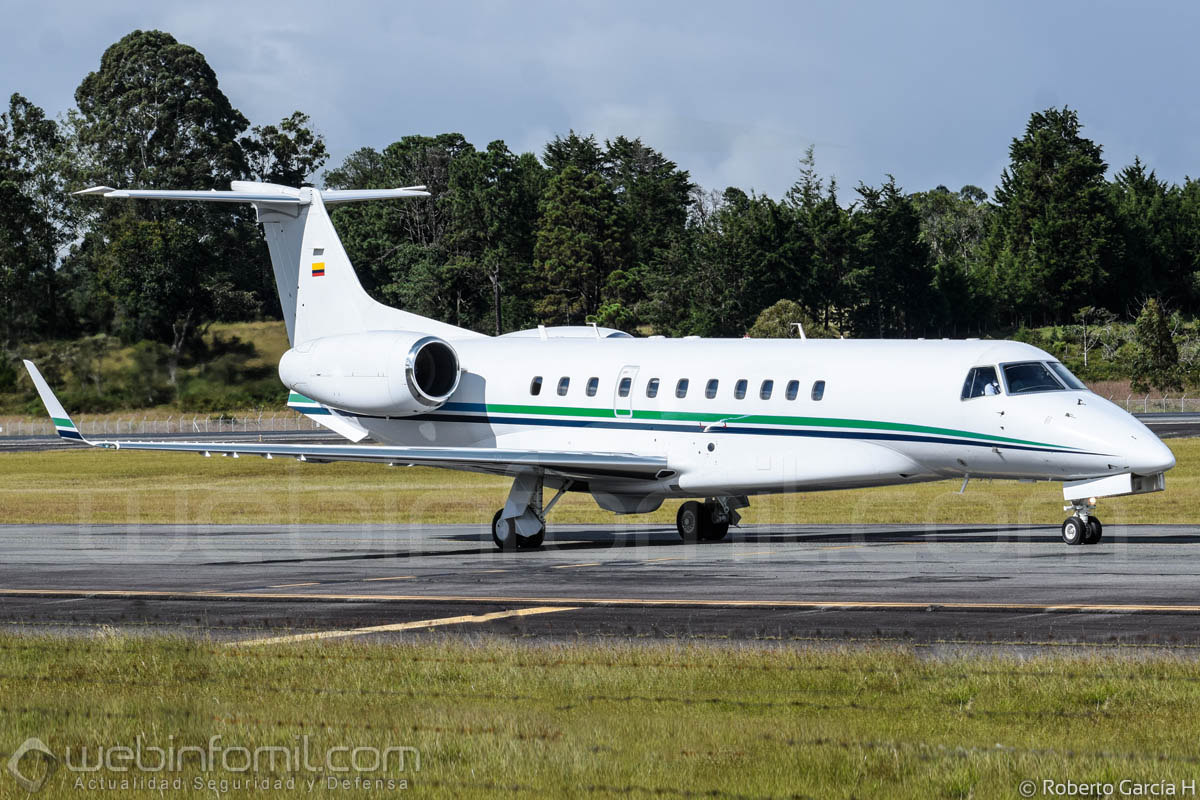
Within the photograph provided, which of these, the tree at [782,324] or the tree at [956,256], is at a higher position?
the tree at [956,256]

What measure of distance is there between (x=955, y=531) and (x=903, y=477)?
17.6ft

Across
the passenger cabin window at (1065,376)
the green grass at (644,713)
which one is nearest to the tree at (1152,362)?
the passenger cabin window at (1065,376)

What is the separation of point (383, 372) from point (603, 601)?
13.2 m

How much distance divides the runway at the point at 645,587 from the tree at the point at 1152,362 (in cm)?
7589

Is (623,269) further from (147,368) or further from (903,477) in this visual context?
(903,477)

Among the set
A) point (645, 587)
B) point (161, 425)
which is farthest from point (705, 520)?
point (161, 425)

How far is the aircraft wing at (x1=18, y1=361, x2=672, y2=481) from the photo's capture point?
27266mm

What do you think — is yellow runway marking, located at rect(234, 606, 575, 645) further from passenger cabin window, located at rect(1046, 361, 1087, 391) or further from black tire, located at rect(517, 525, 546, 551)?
passenger cabin window, located at rect(1046, 361, 1087, 391)

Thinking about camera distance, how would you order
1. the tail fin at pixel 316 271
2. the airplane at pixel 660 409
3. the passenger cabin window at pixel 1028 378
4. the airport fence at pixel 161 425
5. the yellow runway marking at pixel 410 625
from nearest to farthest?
the yellow runway marking at pixel 410 625 < the airplane at pixel 660 409 < the passenger cabin window at pixel 1028 378 < the tail fin at pixel 316 271 < the airport fence at pixel 161 425

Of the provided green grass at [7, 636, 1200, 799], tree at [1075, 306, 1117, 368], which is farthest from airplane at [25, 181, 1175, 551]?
tree at [1075, 306, 1117, 368]

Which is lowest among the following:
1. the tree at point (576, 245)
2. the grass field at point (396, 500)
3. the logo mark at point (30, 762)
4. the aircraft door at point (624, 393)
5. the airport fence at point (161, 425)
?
the grass field at point (396, 500)

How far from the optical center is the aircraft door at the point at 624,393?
28977 mm

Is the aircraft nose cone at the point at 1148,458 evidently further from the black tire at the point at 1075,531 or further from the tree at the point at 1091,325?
the tree at the point at 1091,325

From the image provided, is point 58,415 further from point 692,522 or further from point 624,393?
point 692,522
